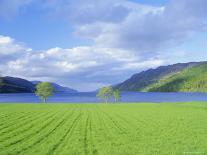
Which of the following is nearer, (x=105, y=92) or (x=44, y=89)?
(x=44, y=89)

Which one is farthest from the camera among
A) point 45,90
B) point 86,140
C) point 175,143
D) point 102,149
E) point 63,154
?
point 45,90

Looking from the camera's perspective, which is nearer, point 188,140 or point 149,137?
point 188,140

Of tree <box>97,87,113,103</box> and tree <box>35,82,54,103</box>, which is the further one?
tree <box>97,87,113,103</box>

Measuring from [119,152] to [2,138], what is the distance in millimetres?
12278

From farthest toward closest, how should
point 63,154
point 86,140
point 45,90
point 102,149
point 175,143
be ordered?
point 45,90, point 86,140, point 175,143, point 102,149, point 63,154

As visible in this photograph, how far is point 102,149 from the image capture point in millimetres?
23438

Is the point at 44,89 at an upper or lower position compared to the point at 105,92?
upper

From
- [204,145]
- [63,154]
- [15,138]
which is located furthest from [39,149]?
[204,145]

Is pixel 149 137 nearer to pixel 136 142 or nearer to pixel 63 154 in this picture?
pixel 136 142

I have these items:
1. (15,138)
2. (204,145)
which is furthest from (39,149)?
(204,145)

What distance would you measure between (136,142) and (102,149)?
4375 mm

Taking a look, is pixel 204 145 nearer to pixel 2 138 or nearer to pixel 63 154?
pixel 63 154

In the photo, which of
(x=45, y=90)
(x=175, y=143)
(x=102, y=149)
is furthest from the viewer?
(x=45, y=90)

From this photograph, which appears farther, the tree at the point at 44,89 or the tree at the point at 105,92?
the tree at the point at 105,92
